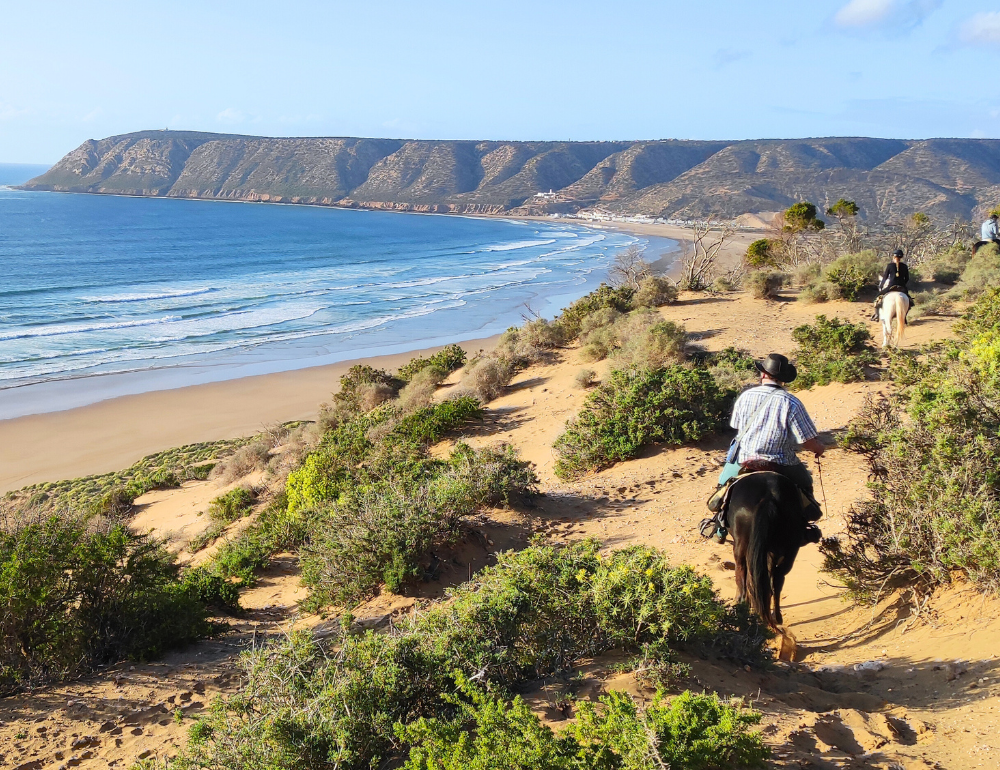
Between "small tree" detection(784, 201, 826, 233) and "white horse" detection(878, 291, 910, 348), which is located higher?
"small tree" detection(784, 201, 826, 233)

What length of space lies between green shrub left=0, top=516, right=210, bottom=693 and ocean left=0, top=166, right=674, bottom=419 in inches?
795

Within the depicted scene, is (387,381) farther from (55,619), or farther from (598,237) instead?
(598,237)

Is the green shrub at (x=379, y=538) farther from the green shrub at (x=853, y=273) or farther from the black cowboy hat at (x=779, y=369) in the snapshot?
the green shrub at (x=853, y=273)

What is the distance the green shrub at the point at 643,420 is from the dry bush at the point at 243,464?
7.91 m

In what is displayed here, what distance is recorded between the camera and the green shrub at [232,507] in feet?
42.4

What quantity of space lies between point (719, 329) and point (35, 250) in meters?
64.0

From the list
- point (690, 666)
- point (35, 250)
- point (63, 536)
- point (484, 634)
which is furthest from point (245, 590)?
point (35, 250)

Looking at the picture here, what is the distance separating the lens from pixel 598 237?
89188mm

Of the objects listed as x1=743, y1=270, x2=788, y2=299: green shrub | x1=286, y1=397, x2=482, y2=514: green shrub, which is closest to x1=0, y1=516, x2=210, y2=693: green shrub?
x1=286, y1=397, x2=482, y2=514: green shrub

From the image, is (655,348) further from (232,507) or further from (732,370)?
(232,507)

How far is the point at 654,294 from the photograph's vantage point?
21562mm

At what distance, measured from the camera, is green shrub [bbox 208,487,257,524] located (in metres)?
12.9

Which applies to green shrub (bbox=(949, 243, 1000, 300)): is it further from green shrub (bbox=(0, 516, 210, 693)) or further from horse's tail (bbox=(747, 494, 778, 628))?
green shrub (bbox=(0, 516, 210, 693))

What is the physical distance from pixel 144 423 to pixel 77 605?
17966 mm
